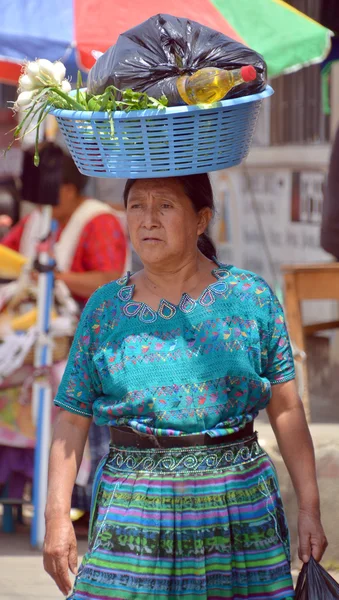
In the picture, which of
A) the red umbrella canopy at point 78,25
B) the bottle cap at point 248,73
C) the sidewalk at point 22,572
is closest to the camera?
the bottle cap at point 248,73

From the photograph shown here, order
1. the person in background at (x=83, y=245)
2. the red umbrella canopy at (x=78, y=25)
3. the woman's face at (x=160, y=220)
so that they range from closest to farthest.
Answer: the woman's face at (x=160, y=220)
the red umbrella canopy at (x=78, y=25)
the person in background at (x=83, y=245)

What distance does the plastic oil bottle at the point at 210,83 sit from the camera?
2.72 m

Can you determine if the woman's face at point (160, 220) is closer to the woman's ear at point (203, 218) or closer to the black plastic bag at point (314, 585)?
the woman's ear at point (203, 218)

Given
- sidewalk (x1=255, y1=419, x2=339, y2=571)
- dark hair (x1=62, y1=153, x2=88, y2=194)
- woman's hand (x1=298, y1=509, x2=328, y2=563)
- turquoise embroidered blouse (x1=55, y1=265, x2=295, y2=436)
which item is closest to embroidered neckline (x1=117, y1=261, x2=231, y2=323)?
turquoise embroidered blouse (x1=55, y1=265, x2=295, y2=436)

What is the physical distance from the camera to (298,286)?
6.09 meters

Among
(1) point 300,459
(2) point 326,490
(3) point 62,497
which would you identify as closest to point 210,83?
(1) point 300,459

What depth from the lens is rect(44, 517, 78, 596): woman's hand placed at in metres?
2.87

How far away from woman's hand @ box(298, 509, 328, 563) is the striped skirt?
6 cm

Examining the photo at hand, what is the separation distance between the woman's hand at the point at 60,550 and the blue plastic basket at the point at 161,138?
94cm

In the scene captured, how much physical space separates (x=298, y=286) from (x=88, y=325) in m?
3.23

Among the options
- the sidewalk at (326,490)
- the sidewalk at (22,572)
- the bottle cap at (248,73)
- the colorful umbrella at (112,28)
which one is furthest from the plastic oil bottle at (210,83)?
the sidewalk at (22,572)

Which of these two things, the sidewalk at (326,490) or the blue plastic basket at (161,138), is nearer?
the blue plastic basket at (161,138)

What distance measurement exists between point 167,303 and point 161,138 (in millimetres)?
461

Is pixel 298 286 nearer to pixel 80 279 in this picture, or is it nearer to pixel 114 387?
pixel 80 279
